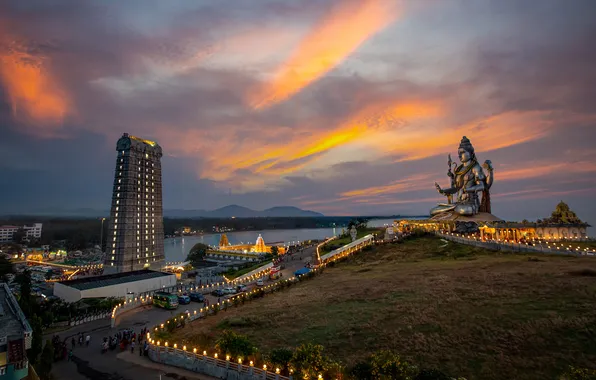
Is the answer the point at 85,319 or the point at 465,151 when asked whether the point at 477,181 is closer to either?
the point at 465,151

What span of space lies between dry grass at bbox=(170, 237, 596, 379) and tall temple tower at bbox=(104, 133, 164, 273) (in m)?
44.4

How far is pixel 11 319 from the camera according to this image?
66.9 ft

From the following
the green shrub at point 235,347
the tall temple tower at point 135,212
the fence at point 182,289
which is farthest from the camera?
the tall temple tower at point 135,212

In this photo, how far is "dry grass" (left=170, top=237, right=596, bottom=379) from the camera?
664 inches

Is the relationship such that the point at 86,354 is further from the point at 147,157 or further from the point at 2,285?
the point at 147,157

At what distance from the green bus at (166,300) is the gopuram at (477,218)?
3690 centimetres

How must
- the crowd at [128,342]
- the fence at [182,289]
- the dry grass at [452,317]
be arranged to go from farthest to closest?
→ the fence at [182,289] → the crowd at [128,342] → the dry grass at [452,317]

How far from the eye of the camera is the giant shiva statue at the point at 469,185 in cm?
5710

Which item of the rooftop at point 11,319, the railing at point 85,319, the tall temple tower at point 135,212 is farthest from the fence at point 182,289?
the tall temple tower at point 135,212

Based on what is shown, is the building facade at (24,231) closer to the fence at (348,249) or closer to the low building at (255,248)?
the low building at (255,248)

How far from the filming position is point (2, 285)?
29.5 meters

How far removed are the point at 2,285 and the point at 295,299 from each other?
24.2m

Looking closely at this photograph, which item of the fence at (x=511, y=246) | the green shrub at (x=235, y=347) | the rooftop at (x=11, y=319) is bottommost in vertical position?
the green shrub at (x=235, y=347)

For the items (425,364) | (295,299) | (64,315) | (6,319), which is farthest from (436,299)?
(64,315)
